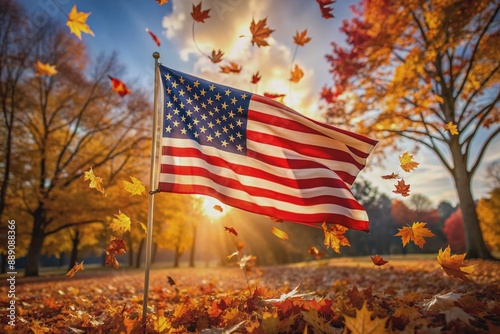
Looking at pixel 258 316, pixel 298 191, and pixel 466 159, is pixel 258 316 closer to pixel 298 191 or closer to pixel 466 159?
pixel 298 191

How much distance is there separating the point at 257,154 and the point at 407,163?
5.83ft

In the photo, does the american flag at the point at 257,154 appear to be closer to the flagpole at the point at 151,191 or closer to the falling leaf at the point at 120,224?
the flagpole at the point at 151,191

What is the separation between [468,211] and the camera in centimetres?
1079

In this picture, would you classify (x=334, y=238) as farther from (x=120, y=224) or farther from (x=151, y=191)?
(x=120, y=224)

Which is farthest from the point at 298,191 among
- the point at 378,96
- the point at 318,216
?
the point at 378,96

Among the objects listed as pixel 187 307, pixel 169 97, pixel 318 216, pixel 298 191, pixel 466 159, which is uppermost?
pixel 466 159

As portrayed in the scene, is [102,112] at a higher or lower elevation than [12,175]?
higher

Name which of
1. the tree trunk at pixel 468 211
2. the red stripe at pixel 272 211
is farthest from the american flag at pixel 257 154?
the tree trunk at pixel 468 211

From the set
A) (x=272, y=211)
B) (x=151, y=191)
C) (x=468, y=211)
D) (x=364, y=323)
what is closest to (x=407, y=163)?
(x=272, y=211)

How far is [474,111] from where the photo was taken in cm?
1068

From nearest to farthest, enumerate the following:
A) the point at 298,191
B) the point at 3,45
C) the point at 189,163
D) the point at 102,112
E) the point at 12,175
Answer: the point at 189,163
the point at 298,191
the point at 3,45
the point at 12,175
the point at 102,112

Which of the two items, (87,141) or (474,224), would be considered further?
(87,141)

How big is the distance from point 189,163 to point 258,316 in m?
1.57

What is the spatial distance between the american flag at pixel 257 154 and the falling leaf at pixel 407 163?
0.43 metres
